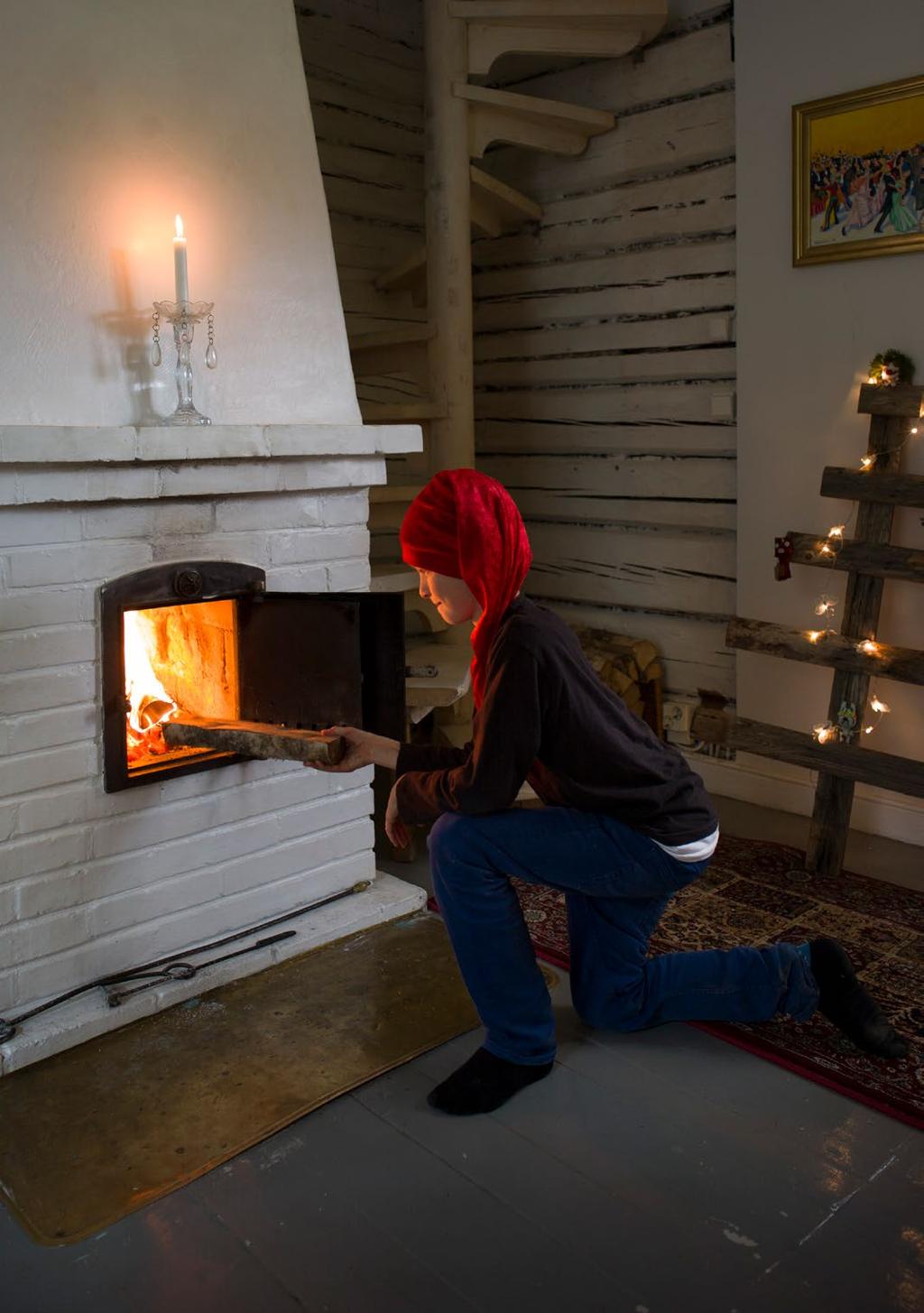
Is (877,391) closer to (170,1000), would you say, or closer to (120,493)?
(120,493)

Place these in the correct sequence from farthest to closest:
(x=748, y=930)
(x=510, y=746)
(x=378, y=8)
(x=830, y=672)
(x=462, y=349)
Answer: (x=378, y=8)
(x=462, y=349)
(x=830, y=672)
(x=748, y=930)
(x=510, y=746)

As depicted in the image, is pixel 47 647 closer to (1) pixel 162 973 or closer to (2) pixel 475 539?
(1) pixel 162 973

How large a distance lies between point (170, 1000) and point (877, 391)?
2.47 meters

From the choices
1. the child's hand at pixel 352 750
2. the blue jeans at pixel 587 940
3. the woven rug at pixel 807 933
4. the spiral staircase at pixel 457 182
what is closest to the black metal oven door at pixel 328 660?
the child's hand at pixel 352 750

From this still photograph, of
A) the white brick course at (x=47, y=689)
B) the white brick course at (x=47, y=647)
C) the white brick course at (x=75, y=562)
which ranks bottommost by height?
the white brick course at (x=47, y=689)

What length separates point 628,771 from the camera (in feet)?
7.13

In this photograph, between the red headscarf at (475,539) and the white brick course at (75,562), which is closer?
the red headscarf at (475,539)

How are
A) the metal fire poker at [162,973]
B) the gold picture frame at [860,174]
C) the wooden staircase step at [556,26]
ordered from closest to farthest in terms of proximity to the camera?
the metal fire poker at [162,973] < the gold picture frame at [860,174] < the wooden staircase step at [556,26]

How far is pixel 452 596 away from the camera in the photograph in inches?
87.8

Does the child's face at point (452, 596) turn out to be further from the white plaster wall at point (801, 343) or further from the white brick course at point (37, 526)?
the white plaster wall at point (801, 343)

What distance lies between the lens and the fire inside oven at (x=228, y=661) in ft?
8.36

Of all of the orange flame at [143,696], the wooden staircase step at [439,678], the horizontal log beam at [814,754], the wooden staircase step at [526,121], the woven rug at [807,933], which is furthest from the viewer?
the wooden staircase step at [526,121]

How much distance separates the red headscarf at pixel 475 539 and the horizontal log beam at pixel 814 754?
1507 millimetres

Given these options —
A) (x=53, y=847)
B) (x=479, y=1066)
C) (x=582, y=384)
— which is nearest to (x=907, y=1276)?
(x=479, y=1066)
